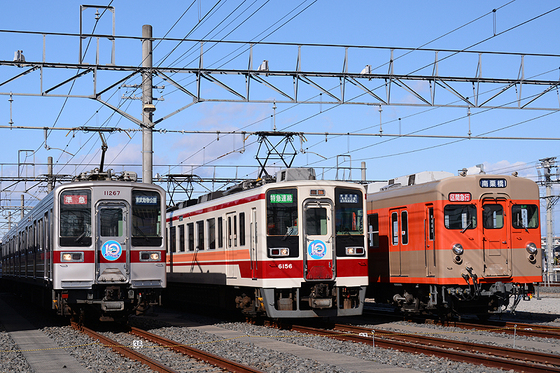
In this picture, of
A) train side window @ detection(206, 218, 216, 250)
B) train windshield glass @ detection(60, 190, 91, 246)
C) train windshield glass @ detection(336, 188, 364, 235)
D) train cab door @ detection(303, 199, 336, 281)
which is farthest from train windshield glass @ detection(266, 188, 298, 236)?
train windshield glass @ detection(60, 190, 91, 246)

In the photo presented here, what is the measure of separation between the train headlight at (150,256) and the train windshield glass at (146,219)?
0.59 feet

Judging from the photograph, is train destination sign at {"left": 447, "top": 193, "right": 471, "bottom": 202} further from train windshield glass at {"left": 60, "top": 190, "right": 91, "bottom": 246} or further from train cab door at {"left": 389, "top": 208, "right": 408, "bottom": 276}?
train windshield glass at {"left": 60, "top": 190, "right": 91, "bottom": 246}

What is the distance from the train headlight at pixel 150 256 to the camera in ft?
52.2

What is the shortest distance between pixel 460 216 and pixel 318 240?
10.4ft

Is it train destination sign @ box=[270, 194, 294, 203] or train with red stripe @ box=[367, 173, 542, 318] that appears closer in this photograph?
train with red stripe @ box=[367, 173, 542, 318]

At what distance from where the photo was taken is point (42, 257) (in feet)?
58.3

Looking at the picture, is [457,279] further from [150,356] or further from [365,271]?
[150,356]

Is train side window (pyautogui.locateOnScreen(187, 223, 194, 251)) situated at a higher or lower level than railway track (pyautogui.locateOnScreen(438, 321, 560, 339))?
higher

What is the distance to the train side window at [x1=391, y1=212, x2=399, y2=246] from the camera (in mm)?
17672

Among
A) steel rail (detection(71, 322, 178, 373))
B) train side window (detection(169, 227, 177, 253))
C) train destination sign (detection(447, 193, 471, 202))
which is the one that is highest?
train destination sign (detection(447, 193, 471, 202))

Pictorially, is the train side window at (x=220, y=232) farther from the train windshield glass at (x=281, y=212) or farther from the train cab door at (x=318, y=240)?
the train cab door at (x=318, y=240)

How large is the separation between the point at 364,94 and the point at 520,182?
21.1 feet

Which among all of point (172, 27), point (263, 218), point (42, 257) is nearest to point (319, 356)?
point (263, 218)

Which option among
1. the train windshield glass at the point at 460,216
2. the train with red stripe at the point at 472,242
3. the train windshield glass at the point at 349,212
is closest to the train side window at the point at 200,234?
the train windshield glass at the point at 349,212
